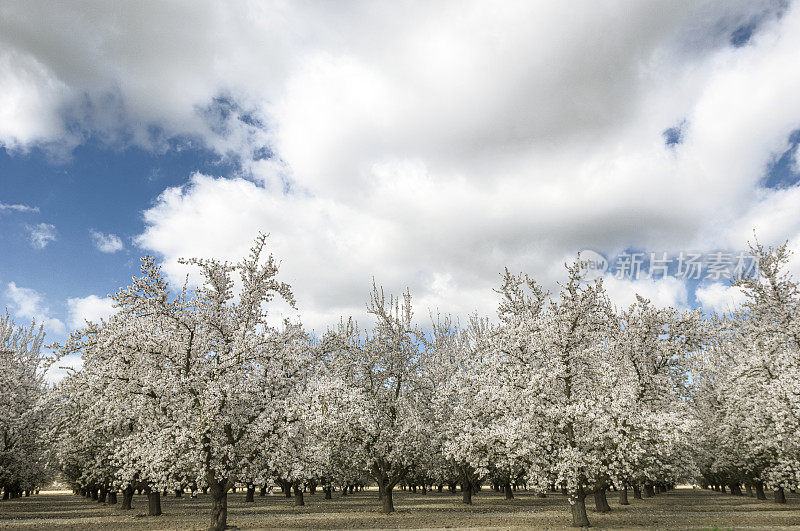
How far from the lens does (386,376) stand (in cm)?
3441

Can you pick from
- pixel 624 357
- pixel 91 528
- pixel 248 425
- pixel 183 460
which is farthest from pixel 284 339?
pixel 624 357

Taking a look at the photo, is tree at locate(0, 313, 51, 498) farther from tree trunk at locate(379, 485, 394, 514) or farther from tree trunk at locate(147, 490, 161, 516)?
tree trunk at locate(379, 485, 394, 514)

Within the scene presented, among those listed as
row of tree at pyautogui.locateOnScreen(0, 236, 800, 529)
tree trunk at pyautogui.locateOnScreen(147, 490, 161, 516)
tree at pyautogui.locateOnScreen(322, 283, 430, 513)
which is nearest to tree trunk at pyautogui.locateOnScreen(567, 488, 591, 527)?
row of tree at pyautogui.locateOnScreen(0, 236, 800, 529)

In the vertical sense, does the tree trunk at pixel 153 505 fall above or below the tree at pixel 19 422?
below

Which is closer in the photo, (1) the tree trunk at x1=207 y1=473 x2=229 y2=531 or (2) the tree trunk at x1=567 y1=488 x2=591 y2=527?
(1) the tree trunk at x1=207 y1=473 x2=229 y2=531

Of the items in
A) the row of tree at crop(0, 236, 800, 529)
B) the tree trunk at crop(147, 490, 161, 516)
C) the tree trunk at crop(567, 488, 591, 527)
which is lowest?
the tree trunk at crop(147, 490, 161, 516)

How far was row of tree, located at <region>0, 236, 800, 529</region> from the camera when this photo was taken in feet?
72.1

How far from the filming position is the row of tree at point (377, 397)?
22.0 m

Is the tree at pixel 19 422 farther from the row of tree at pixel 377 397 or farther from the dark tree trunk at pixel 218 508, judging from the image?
the dark tree trunk at pixel 218 508

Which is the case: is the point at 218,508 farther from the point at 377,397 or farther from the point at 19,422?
the point at 19,422

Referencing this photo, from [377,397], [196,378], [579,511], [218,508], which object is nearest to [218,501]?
[218,508]

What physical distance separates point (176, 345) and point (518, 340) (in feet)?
59.3

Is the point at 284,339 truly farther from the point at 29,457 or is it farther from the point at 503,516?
the point at 29,457

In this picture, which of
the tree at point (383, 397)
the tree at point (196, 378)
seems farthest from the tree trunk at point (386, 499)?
the tree at point (196, 378)
